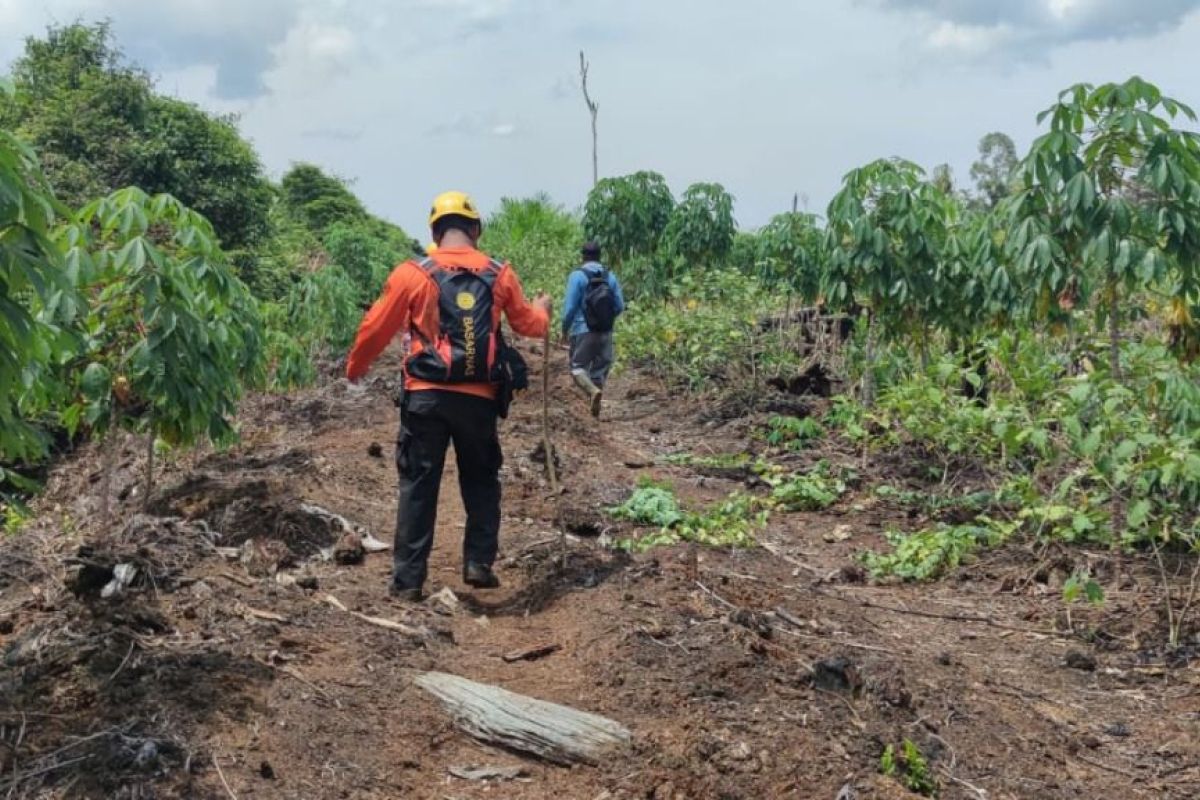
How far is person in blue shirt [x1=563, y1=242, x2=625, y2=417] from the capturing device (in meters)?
10.2

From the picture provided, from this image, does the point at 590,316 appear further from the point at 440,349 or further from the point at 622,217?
the point at 622,217

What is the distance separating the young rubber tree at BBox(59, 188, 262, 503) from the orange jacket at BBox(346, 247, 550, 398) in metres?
0.77

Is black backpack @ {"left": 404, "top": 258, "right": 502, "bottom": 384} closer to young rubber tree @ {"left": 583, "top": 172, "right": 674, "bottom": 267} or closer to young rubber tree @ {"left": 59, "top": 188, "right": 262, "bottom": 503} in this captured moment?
young rubber tree @ {"left": 59, "top": 188, "right": 262, "bottom": 503}

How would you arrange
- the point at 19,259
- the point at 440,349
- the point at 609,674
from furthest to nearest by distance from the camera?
the point at 440,349 < the point at 609,674 < the point at 19,259

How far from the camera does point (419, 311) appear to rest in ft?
16.1

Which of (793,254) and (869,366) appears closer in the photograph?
(869,366)

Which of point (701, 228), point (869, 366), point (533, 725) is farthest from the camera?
point (701, 228)

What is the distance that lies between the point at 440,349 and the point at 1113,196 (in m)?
3.66

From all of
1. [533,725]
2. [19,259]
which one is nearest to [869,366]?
[533,725]

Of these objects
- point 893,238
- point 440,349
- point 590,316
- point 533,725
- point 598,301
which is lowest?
point 533,725

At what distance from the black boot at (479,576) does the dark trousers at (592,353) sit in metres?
5.23

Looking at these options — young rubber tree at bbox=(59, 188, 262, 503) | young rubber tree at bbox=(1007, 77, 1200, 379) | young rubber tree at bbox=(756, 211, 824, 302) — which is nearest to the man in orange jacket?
young rubber tree at bbox=(59, 188, 262, 503)

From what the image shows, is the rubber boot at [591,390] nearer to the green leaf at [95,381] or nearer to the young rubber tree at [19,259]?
the green leaf at [95,381]

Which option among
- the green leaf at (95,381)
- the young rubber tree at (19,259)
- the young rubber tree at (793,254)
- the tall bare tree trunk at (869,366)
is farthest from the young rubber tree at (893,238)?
the young rubber tree at (19,259)
